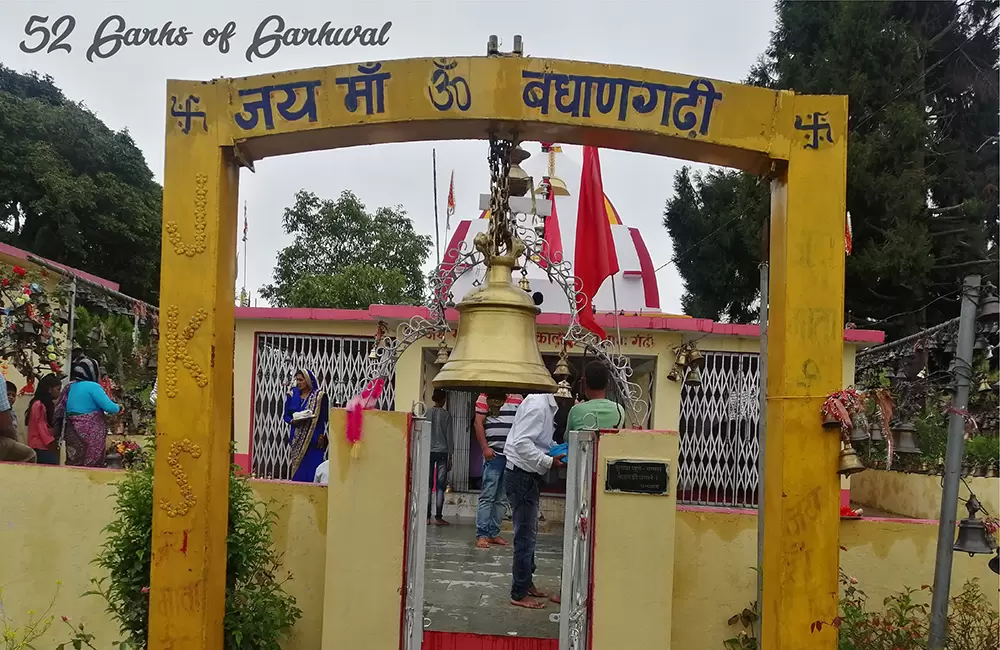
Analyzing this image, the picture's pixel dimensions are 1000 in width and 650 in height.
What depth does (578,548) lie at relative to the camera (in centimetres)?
392

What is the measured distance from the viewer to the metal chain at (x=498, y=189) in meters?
3.42

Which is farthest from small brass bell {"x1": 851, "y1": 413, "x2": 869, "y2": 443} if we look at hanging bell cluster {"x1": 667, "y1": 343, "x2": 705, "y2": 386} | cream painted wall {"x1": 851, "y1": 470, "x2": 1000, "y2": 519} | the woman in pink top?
the woman in pink top

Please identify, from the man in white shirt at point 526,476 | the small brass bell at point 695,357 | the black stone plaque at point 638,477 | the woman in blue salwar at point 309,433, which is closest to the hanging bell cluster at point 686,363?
the small brass bell at point 695,357

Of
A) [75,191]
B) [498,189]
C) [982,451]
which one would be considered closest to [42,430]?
[498,189]

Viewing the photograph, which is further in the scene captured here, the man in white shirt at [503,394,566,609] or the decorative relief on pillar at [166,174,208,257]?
the man in white shirt at [503,394,566,609]

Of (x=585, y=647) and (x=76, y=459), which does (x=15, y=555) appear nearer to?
(x=76, y=459)

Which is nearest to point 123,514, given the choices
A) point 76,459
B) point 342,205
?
point 76,459

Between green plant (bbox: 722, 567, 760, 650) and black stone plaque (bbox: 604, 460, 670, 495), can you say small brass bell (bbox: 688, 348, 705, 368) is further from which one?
black stone plaque (bbox: 604, 460, 670, 495)

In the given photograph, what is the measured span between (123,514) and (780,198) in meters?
3.61

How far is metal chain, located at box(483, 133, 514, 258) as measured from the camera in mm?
3422

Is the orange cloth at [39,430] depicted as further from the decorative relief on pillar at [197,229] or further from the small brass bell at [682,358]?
the small brass bell at [682,358]

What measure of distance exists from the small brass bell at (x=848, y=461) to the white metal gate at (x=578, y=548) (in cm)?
118

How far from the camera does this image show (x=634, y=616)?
12.7 feet

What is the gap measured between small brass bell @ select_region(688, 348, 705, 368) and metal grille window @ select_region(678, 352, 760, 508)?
0.21m
